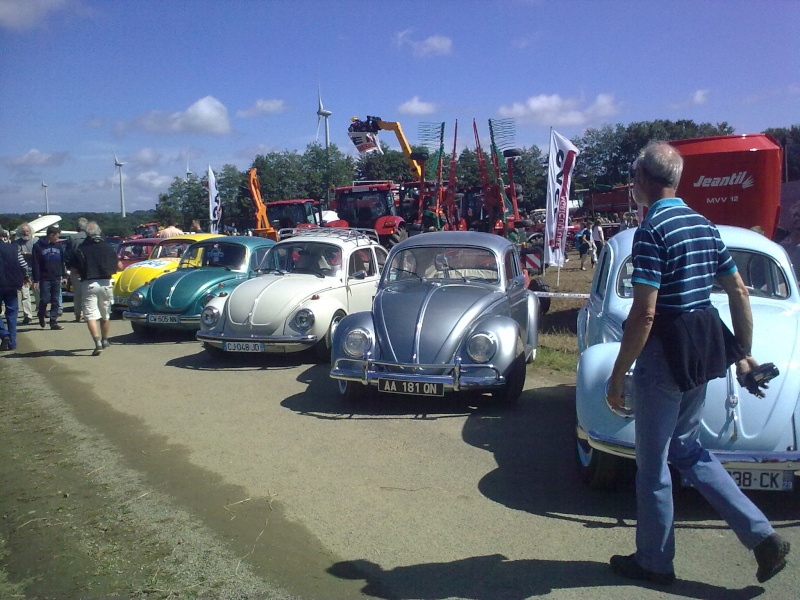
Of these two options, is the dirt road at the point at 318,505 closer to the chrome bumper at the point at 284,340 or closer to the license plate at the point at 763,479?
the license plate at the point at 763,479

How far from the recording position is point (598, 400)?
4363mm

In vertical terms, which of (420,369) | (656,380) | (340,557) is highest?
(656,380)

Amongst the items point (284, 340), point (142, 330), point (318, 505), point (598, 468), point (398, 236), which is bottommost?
point (318, 505)

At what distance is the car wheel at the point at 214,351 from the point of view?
950 cm

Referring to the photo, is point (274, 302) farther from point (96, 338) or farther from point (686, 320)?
point (686, 320)

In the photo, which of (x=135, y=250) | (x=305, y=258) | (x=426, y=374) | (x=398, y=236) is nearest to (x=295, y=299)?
(x=305, y=258)

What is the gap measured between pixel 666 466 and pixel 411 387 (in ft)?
10.8

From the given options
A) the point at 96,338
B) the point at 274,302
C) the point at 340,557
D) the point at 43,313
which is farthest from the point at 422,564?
the point at 43,313

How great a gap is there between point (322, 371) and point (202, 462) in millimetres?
3378

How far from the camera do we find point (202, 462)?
18.2 feet

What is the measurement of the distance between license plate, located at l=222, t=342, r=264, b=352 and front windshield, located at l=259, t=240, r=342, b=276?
5.27 ft

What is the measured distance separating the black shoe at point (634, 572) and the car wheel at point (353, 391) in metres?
3.82

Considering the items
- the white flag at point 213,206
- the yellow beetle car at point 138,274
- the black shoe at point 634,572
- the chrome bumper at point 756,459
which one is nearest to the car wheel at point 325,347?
the yellow beetle car at point 138,274

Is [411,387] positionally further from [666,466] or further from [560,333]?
[560,333]
